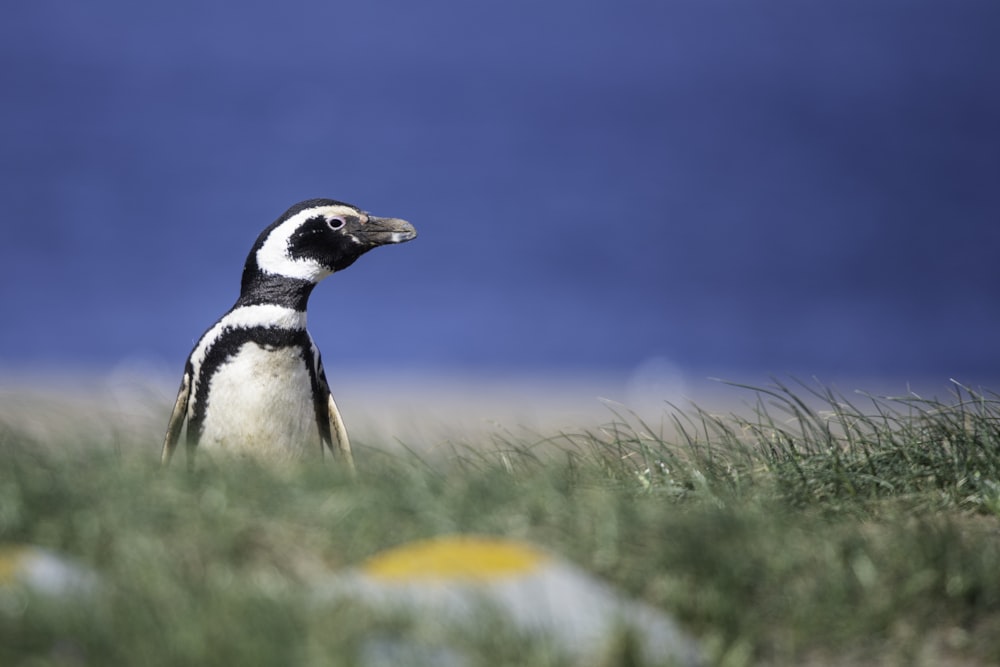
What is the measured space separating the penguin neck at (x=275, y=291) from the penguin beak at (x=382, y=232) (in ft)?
1.41

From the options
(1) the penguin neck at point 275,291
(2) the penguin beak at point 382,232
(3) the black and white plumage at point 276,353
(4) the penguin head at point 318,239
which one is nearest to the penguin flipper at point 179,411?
(3) the black and white plumage at point 276,353

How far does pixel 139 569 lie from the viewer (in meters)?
3.63

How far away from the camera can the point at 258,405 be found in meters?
6.10

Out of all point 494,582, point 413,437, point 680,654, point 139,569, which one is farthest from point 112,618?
point 413,437

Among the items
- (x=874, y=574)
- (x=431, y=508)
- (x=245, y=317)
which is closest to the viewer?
(x=874, y=574)

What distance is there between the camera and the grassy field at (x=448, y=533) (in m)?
3.26

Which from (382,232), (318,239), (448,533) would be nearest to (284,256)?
(318,239)

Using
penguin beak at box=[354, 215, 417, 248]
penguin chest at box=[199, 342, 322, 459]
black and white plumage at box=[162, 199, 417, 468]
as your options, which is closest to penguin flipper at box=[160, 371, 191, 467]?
black and white plumage at box=[162, 199, 417, 468]

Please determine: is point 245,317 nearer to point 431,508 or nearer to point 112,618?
point 431,508

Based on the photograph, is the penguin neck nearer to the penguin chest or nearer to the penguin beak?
the penguin chest

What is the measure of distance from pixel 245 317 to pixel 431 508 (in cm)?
251

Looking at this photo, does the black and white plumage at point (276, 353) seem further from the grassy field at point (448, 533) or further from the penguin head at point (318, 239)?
the grassy field at point (448, 533)

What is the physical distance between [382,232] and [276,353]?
1.00 meters

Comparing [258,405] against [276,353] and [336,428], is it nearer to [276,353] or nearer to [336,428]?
[276,353]
